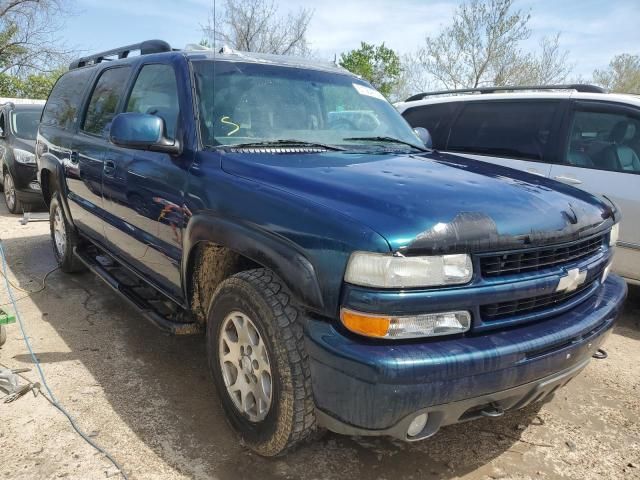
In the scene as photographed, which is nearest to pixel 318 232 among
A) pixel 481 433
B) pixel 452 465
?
pixel 452 465

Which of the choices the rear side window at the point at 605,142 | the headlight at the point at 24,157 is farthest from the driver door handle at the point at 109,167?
the headlight at the point at 24,157

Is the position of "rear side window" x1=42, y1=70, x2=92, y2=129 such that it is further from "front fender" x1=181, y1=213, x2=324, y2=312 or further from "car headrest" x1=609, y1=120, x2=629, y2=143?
"car headrest" x1=609, y1=120, x2=629, y2=143

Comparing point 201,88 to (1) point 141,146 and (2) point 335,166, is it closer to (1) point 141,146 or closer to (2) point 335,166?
(1) point 141,146

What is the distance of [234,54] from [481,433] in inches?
102

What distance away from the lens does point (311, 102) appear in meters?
3.21

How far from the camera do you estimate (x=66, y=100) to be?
5.13m

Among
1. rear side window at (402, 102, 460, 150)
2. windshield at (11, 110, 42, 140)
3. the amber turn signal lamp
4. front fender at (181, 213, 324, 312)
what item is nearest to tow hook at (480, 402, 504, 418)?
the amber turn signal lamp

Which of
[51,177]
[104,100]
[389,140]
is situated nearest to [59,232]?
[51,177]

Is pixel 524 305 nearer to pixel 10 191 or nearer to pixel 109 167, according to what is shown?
pixel 109 167

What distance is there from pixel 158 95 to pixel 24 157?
6.09 m

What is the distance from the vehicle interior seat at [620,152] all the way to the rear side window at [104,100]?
395cm

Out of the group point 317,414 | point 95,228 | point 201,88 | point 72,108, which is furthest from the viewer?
point 72,108

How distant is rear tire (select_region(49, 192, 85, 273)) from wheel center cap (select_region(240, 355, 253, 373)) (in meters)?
3.12

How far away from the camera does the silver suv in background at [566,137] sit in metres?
4.32
